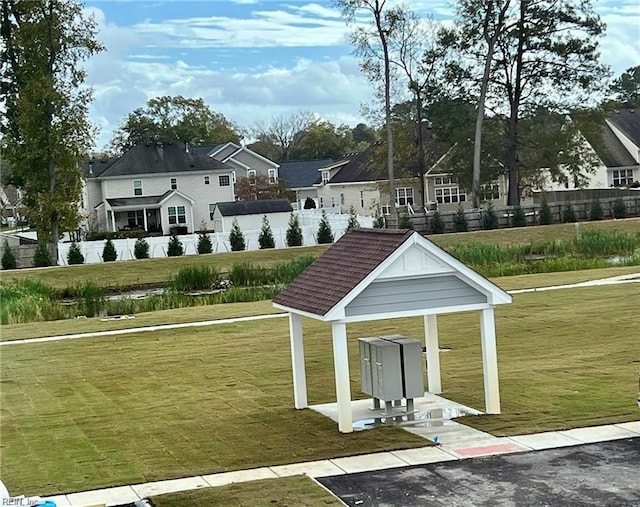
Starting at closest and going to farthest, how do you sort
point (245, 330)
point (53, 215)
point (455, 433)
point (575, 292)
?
point (455, 433), point (245, 330), point (575, 292), point (53, 215)

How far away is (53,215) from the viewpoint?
51.6m

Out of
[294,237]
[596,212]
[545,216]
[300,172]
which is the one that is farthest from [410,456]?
[300,172]

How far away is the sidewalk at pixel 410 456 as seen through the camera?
11391 mm

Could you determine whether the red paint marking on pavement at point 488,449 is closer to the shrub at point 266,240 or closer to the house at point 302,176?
the shrub at point 266,240

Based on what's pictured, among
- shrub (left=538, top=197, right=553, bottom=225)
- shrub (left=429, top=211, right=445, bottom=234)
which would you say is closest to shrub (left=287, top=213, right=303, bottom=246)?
shrub (left=429, top=211, right=445, bottom=234)

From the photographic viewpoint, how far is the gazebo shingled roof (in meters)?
13.4

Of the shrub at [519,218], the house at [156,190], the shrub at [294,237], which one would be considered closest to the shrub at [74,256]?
the shrub at [294,237]

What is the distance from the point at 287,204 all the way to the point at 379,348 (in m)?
52.5

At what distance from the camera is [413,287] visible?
1355 cm

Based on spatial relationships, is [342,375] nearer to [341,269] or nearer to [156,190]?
[341,269]

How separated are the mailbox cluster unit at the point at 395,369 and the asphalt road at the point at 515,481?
2.34m

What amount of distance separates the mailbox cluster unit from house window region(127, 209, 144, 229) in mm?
60411

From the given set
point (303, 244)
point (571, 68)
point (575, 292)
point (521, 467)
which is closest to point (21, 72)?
point (303, 244)

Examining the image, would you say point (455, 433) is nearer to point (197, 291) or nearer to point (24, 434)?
point (24, 434)
